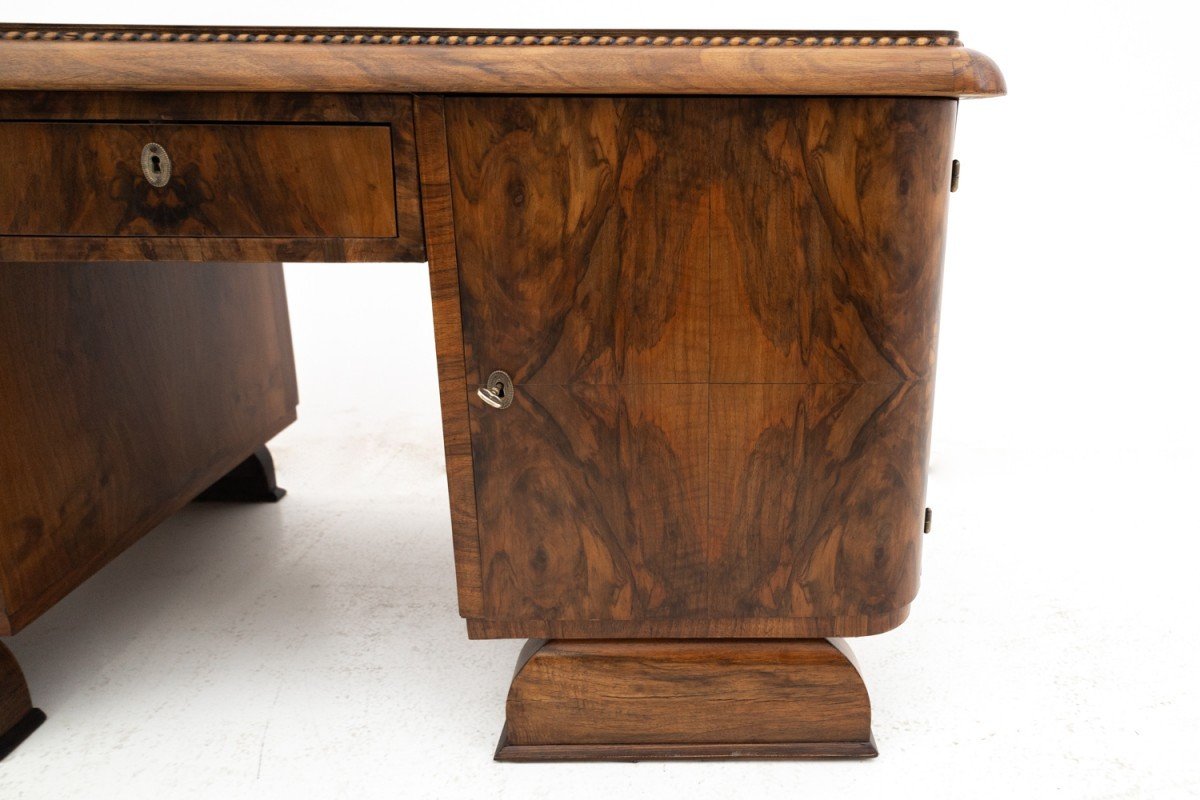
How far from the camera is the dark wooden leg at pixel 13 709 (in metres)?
1.17

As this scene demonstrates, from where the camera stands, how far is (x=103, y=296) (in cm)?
134

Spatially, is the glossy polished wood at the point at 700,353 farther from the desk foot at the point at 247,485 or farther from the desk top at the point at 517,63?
the desk foot at the point at 247,485

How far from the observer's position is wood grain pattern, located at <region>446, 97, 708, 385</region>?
3.10ft

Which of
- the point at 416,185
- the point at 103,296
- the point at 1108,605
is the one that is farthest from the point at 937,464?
the point at 103,296

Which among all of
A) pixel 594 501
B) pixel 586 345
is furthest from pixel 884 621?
pixel 586 345

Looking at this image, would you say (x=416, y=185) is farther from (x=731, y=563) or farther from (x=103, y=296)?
(x=103, y=296)

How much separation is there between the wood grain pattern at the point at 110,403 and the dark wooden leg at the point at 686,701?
0.62 metres

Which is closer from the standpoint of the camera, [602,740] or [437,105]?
[437,105]

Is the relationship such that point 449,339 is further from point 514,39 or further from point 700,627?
point 700,627

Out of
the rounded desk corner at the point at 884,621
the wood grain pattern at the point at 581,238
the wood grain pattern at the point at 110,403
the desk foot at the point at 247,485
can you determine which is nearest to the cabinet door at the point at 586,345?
the wood grain pattern at the point at 581,238

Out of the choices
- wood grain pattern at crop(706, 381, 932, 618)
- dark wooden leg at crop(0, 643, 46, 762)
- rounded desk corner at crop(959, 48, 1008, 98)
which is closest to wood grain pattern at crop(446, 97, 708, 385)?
wood grain pattern at crop(706, 381, 932, 618)

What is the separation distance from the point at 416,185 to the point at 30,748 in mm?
838

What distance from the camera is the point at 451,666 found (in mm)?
1346

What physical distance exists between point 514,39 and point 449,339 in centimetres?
30
